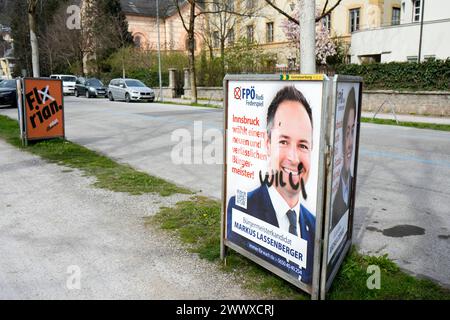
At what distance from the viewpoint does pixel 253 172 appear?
12.1ft

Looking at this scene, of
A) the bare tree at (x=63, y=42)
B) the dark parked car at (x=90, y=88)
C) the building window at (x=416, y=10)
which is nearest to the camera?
the building window at (x=416, y=10)

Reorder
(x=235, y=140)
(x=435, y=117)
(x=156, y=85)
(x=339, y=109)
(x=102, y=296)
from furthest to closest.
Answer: (x=156, y=85), (x=435, y=117), (x=235, y=140), (x=102, y=296), (x=339, y=109)

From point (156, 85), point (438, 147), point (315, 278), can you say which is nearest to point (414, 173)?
point (438, 147)

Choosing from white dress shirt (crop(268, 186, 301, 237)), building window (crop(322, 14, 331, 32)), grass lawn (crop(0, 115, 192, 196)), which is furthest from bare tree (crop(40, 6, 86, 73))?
white dress shirt (crop(268, 186, 301, 237))

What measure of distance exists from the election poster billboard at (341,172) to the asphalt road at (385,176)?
2.75 feet

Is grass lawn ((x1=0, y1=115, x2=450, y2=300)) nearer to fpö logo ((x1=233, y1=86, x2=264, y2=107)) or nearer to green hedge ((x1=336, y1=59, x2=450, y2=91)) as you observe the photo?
fpö logo ((x1=233, y1=86, x2=264, y2=107))

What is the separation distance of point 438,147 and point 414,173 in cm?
357

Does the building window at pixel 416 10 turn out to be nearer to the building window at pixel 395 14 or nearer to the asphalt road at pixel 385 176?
the building window at pixel 395 14

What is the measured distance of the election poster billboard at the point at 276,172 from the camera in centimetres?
311

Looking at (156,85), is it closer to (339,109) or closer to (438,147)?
(438,147)

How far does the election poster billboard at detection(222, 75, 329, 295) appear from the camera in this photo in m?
3.11

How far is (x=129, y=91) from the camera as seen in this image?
3016 cm

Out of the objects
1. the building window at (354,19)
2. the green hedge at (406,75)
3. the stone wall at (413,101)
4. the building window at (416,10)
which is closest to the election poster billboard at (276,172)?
the stone wall at (413,101)
